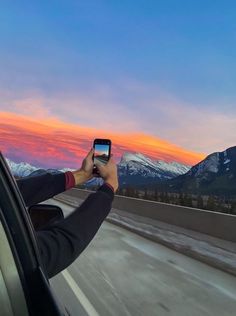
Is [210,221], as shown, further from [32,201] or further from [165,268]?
[32,201]

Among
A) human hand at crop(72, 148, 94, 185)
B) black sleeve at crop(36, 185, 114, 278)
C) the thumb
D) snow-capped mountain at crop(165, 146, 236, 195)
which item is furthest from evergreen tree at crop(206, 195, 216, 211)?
snow-capped mountain at crop(165, 146, 236, 195)

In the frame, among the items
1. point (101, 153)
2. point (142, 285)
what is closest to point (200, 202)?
point (142, 285)

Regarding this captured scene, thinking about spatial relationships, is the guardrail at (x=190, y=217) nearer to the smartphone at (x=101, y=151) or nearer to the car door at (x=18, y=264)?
the smartphone at (x=101, y=151)

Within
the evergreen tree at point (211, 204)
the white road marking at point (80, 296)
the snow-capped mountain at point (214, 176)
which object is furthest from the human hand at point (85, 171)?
the snow-capped mountain at point (214, 176)

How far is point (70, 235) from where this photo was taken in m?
2.63

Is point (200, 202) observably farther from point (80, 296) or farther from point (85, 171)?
point (85, 171)

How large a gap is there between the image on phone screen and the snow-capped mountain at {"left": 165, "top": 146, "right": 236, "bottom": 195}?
7385 centimetres

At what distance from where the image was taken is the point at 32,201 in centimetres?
334

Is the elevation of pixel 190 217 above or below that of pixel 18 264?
above

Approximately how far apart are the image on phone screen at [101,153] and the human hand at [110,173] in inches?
1.5

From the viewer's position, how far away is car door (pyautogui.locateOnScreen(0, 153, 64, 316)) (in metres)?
2.21

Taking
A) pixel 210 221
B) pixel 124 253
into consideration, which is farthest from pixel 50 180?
pixel 210 221

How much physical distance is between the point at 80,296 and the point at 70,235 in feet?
21.6

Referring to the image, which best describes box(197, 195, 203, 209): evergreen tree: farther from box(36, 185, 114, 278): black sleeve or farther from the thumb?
box(36, 185, 114, 278): black sleeve
